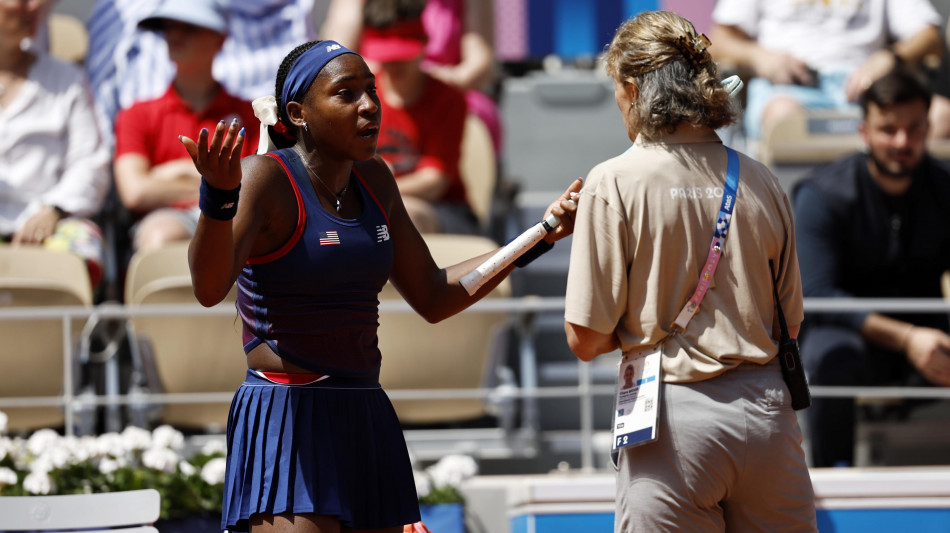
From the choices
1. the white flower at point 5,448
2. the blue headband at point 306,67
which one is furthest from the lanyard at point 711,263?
the white flower at point 5,448

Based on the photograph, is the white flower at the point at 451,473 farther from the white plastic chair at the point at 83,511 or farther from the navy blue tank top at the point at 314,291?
the navy blue tank top at the point at 314,291

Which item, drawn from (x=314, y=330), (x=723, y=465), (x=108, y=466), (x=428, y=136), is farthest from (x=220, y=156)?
(x=428, y=136)

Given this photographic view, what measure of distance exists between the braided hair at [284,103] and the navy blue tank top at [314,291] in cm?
10

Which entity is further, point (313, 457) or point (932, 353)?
point (932, 353)

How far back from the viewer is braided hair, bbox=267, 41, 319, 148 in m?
2.60

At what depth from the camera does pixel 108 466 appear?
407cm

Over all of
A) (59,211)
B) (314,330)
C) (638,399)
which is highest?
(59,211)

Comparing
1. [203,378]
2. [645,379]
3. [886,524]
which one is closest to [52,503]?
[203,378]

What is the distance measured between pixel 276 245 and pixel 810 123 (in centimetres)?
379

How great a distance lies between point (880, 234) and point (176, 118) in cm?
325

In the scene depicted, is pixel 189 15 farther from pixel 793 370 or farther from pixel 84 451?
pixel 793 370

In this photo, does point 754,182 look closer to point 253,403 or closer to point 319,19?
point 253,403

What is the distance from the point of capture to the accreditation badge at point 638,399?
7.91 ft

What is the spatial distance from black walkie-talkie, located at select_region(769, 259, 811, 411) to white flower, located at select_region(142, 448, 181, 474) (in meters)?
2.34
